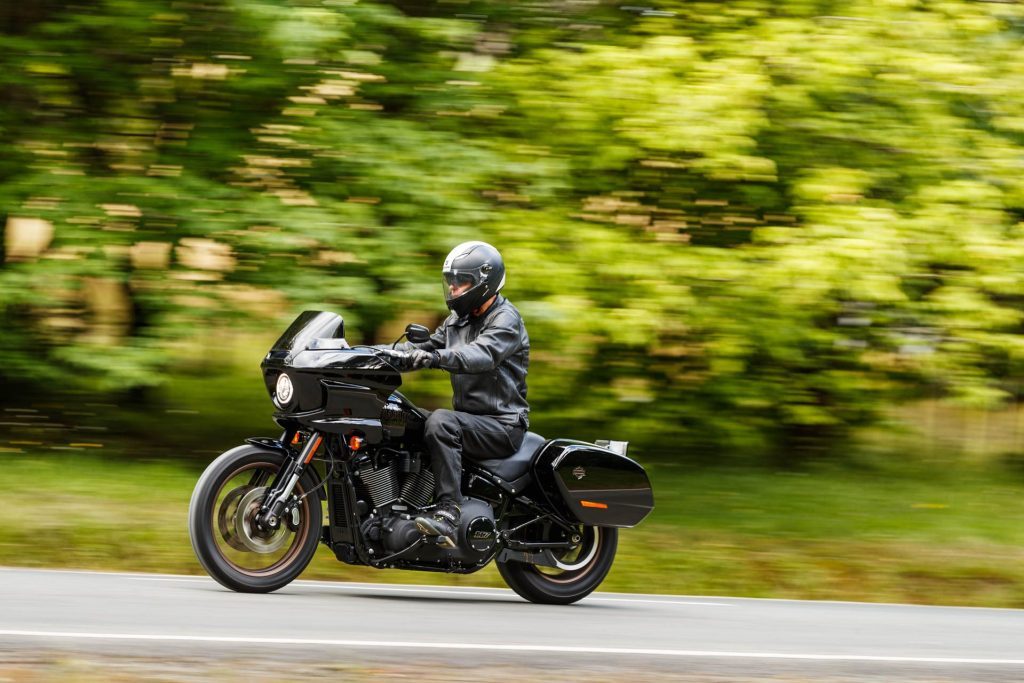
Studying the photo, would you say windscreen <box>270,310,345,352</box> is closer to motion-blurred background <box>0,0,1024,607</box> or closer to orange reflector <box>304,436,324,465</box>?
orange reflector <box>304,436,324,465</box>

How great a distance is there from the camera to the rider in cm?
743

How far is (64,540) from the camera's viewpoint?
29.8 feet

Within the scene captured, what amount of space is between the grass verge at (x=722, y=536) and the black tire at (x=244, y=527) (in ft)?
6.10

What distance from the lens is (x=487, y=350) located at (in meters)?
7.50

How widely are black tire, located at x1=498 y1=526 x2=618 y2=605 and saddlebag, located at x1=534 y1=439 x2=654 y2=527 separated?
0.73 ft

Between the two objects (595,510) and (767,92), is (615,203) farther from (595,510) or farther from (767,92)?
(595,510)

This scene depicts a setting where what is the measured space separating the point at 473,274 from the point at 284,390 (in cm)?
120

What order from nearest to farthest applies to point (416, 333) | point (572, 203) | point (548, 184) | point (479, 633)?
point (479, 633)
point (416, 333)
point (548, 184)
point (572, 203)

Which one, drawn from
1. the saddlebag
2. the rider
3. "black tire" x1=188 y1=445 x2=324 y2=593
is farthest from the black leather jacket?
"black tire" x1=188 y1=445 x2=324 y2=593

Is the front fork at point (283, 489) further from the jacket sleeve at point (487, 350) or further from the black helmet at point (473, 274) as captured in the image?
the black helmet at point (473, 274)

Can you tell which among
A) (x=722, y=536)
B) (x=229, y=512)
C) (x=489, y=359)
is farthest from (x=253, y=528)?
(x=722, y=536)

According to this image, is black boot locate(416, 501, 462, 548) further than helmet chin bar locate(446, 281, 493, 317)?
No

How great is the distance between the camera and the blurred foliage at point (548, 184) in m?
11.2

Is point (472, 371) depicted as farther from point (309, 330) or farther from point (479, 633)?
point (479, 633)
